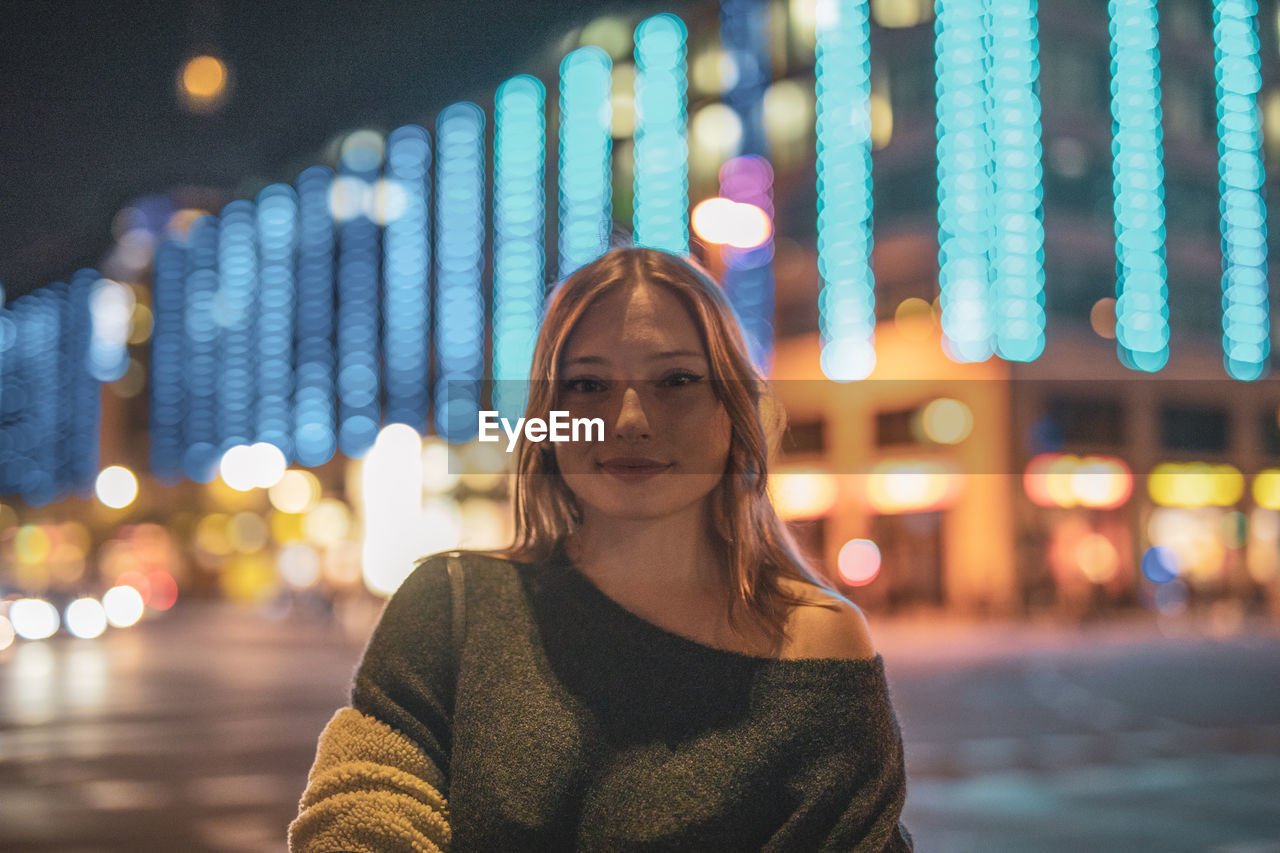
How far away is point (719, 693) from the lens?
1652mm

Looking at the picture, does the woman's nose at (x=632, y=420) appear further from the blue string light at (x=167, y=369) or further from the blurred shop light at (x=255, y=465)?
the blue string light at (x=167, y=369)

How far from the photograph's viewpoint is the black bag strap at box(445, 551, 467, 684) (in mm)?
1721

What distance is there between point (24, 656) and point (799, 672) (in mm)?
22677

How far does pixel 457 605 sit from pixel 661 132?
2735cm

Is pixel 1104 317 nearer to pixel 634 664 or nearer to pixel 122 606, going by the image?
pixel 122 606

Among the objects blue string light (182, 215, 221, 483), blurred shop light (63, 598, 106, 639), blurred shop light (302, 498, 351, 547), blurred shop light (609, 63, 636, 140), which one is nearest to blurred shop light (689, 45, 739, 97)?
blurred shop light (609, 63, 636, 140)

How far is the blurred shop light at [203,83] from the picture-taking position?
4535mm

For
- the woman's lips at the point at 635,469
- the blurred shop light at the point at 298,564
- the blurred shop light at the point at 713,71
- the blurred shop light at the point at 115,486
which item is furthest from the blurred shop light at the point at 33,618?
the blurred shop light at the point at 115,486

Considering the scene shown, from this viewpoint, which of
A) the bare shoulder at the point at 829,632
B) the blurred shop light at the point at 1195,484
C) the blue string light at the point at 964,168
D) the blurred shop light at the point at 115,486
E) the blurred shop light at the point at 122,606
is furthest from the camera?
the blurred shop light at the point at 115,486

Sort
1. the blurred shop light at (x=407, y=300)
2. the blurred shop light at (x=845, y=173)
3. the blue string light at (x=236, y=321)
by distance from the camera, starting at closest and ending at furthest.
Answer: the blurred shop light at (x=845, y=173)
the blurred shop light at (x=407, y=300)
the blue string light at (x=236, y=321)

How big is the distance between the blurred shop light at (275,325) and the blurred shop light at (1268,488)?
39.0m

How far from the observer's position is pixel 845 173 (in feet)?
95.2

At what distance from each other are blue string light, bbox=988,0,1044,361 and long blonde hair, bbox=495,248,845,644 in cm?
2635

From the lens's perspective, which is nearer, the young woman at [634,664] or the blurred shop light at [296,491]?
the young woman at [634,664]
